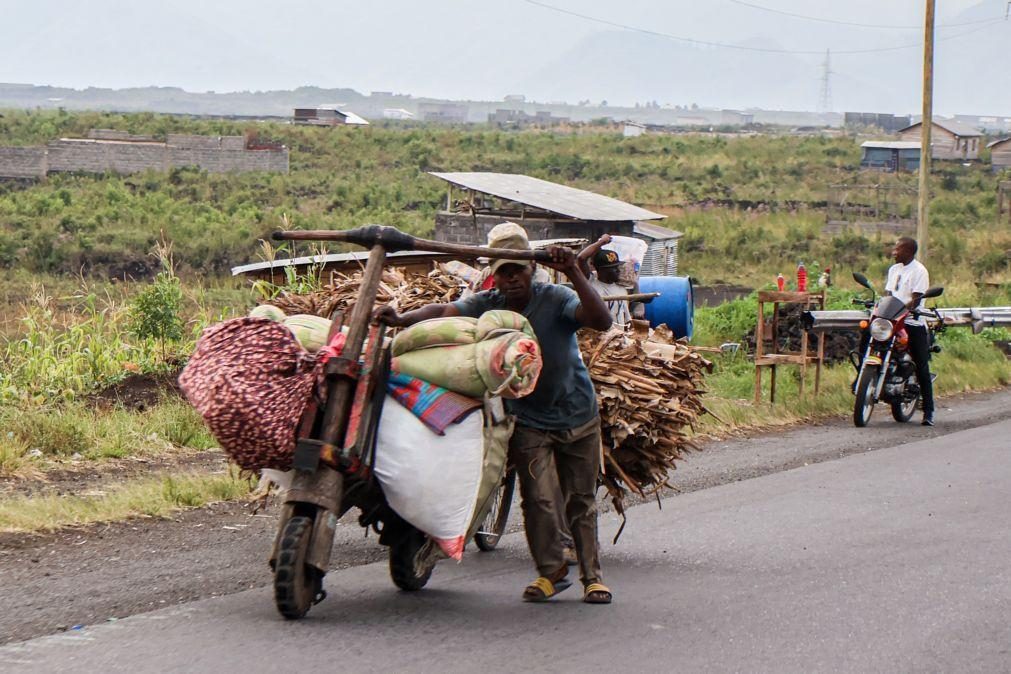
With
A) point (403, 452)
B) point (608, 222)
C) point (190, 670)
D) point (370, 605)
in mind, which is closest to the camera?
point (190, 670)

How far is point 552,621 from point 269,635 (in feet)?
4.52

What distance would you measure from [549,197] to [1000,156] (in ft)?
199

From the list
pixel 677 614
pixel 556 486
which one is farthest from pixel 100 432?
pixel 677 614

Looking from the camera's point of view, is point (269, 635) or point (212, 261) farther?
point (212, 261)

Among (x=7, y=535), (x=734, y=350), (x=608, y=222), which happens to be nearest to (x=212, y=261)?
(x=608, y=222)

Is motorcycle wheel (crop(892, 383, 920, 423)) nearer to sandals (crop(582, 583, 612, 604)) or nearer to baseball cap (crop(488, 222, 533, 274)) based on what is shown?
sandals (crop(582, 583, 612, 604))

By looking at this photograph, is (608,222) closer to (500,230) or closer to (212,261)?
(212,261)

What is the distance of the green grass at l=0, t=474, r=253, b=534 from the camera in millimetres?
7938

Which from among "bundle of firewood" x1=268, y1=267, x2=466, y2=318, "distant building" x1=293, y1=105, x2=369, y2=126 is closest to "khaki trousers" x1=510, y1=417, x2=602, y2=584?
"bundle of firewood" x1=268, y1=267, x2=466, y2=318

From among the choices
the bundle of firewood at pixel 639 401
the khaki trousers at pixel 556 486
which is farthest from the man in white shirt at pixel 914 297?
the khaki trousers at pixel 556 486

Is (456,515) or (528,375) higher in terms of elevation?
(528,375)

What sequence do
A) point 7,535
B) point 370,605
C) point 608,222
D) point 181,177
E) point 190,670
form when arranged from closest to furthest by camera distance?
point 190,670, point 370,605, point 7,535, point 608,222, point 181,177

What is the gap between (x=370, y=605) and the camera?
260 inches

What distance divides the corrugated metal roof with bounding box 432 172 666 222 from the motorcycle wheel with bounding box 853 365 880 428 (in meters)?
16.0
